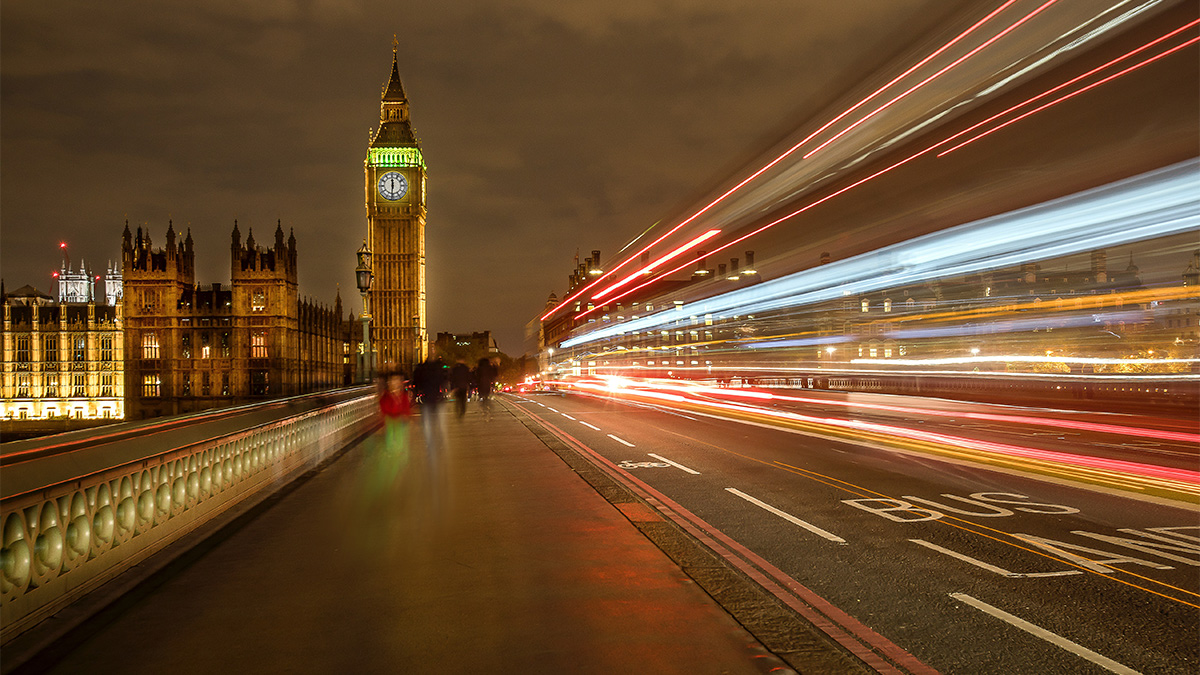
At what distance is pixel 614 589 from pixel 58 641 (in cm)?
384

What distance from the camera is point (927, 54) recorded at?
17453 millimetres

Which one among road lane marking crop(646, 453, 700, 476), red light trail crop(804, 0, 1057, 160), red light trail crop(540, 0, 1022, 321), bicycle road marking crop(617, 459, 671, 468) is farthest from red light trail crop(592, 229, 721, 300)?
bicycle road marking crop(617, 459, 671, 468)

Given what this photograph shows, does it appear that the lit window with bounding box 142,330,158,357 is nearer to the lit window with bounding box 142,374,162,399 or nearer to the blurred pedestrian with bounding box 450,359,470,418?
the lit window with bounding box 142,374,162,399

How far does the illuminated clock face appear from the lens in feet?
402

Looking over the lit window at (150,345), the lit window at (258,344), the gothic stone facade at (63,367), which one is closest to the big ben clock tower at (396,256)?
the lit window at (258,344)

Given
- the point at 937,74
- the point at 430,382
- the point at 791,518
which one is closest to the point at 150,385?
the point at 430,382

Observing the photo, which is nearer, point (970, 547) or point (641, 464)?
point (970, 547)

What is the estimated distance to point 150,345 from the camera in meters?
93.2

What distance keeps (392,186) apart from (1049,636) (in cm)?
12581

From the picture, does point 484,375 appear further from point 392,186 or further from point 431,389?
point 392,186

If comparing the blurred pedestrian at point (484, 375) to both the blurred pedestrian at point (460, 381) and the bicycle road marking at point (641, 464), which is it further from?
the bicycle road marking at point (641, 464)

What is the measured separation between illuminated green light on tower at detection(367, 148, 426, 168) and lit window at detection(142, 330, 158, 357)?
4581cm

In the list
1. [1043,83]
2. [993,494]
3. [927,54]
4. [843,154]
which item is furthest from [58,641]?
[843,154]

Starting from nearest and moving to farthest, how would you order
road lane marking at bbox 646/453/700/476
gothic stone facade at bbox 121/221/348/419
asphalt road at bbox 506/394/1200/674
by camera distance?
asphalt road at bbox 506/394/1200/674 → road lane marking at bbox 646/453/700/476 → gothic stone facade at bbox 121/221/348/419
